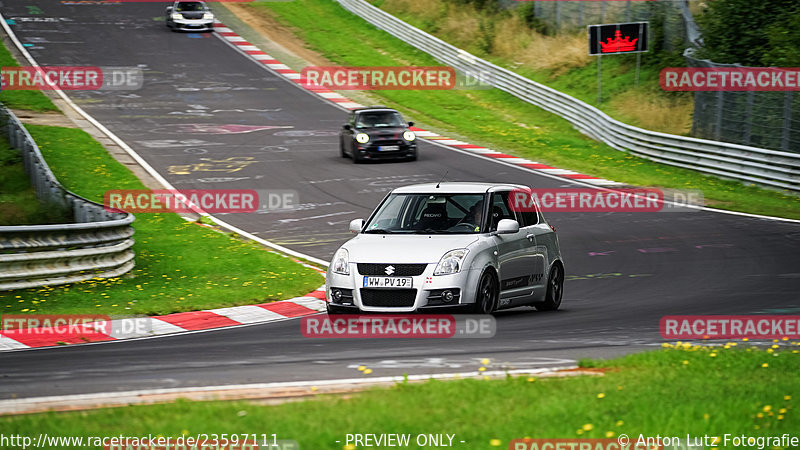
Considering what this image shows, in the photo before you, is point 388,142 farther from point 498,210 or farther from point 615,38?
point 498,210

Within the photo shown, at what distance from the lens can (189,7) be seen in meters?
50.2

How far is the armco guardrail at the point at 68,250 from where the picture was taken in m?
15.2

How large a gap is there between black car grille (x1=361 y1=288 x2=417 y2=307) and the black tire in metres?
0.72

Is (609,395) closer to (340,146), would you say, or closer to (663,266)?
(663,266)

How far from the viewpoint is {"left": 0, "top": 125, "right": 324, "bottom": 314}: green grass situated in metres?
14.9

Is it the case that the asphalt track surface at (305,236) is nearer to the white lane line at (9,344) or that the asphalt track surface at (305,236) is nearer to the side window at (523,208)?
the white lane line at (9,344)

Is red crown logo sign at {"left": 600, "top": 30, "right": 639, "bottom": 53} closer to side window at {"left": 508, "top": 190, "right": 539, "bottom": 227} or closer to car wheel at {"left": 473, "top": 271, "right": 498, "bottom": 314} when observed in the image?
side window at {"left": 508, "top": 190, "right": 539, "bottom": 227}

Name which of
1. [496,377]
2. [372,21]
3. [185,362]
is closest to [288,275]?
[185,362]

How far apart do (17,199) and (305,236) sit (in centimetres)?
573

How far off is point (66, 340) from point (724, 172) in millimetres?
20724

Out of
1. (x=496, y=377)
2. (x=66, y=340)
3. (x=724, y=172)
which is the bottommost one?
(x=724, y=172)

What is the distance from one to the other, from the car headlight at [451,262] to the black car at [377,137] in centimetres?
1873

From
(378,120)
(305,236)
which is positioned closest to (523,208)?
(305,236)

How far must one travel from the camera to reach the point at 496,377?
8680 millimetres
